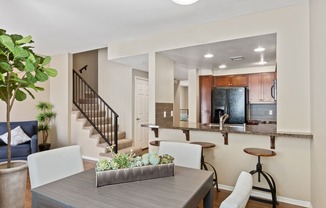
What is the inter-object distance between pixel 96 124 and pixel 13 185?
3.46 meters

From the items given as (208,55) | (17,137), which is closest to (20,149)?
(17,137)

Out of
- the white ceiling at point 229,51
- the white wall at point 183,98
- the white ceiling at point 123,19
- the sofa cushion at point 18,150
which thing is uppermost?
the white ceiling at point 123,19

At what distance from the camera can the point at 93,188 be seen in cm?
138

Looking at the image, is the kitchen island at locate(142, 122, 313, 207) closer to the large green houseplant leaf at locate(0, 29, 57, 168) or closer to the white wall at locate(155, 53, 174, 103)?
the white wall at locate(155, 53, 174, 103)

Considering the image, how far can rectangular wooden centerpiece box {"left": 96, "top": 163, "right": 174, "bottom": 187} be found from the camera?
142 cm

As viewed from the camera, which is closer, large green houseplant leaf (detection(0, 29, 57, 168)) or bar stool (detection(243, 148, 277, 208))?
large green houseplant leaf (detection(0, 29, 57, 168))

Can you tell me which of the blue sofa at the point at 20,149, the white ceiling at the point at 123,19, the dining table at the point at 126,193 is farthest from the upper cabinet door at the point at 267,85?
the blue sofa at the point at 20,149

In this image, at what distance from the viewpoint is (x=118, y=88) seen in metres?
5.86

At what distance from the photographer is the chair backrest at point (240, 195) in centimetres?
87

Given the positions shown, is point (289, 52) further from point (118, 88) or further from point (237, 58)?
point (118, 88)

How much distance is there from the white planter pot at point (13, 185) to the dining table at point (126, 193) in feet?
2.68

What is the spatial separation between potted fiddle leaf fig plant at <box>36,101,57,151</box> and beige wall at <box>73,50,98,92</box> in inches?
62.5

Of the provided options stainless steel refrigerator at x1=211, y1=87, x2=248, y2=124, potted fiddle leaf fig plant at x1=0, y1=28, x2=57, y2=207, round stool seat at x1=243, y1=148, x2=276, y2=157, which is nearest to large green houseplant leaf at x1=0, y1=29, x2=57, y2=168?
potted fiddle leaf fig plant at x1=0, y1=28, x2=57, y2=207

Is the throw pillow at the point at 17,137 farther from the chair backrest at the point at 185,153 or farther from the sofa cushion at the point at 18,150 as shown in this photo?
the chair backrest at the point at 185,153
